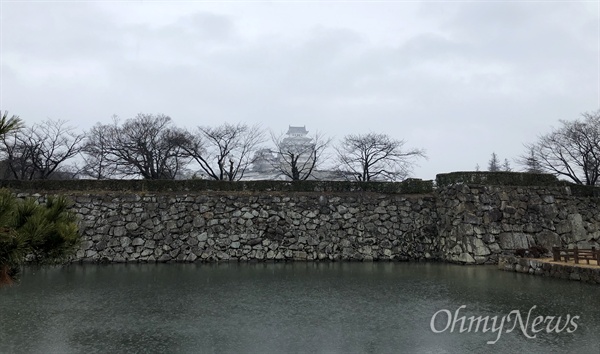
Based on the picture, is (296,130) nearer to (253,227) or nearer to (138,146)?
(138,146)

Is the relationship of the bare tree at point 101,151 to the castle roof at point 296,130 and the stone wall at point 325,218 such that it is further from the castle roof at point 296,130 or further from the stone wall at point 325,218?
the castle roof at point 296,130

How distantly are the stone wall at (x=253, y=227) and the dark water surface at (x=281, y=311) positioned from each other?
394 cm

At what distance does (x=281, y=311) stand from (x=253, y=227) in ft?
34.0

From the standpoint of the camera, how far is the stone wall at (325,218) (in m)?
16.4

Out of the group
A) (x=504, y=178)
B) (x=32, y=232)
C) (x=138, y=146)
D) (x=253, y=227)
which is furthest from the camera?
(x=138, y=146)

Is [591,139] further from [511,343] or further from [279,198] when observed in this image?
[511,343]

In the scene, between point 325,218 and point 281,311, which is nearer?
point 281,311

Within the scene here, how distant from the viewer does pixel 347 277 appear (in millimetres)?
12453

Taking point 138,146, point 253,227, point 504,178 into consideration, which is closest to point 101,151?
point 138,146

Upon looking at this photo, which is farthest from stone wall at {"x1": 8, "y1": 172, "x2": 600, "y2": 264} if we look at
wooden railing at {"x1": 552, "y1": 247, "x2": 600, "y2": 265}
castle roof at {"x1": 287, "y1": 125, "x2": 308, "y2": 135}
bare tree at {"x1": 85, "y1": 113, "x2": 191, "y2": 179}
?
castle roof at {"x1": 287, "y1": 125, "x2": 308, "y2": 135}

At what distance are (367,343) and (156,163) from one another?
22.9 metres

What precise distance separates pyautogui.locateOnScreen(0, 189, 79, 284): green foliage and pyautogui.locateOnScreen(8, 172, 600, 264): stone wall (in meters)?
13.7

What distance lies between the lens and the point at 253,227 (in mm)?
17938

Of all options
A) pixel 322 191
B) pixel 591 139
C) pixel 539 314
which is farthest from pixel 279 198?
pixel 591 139
